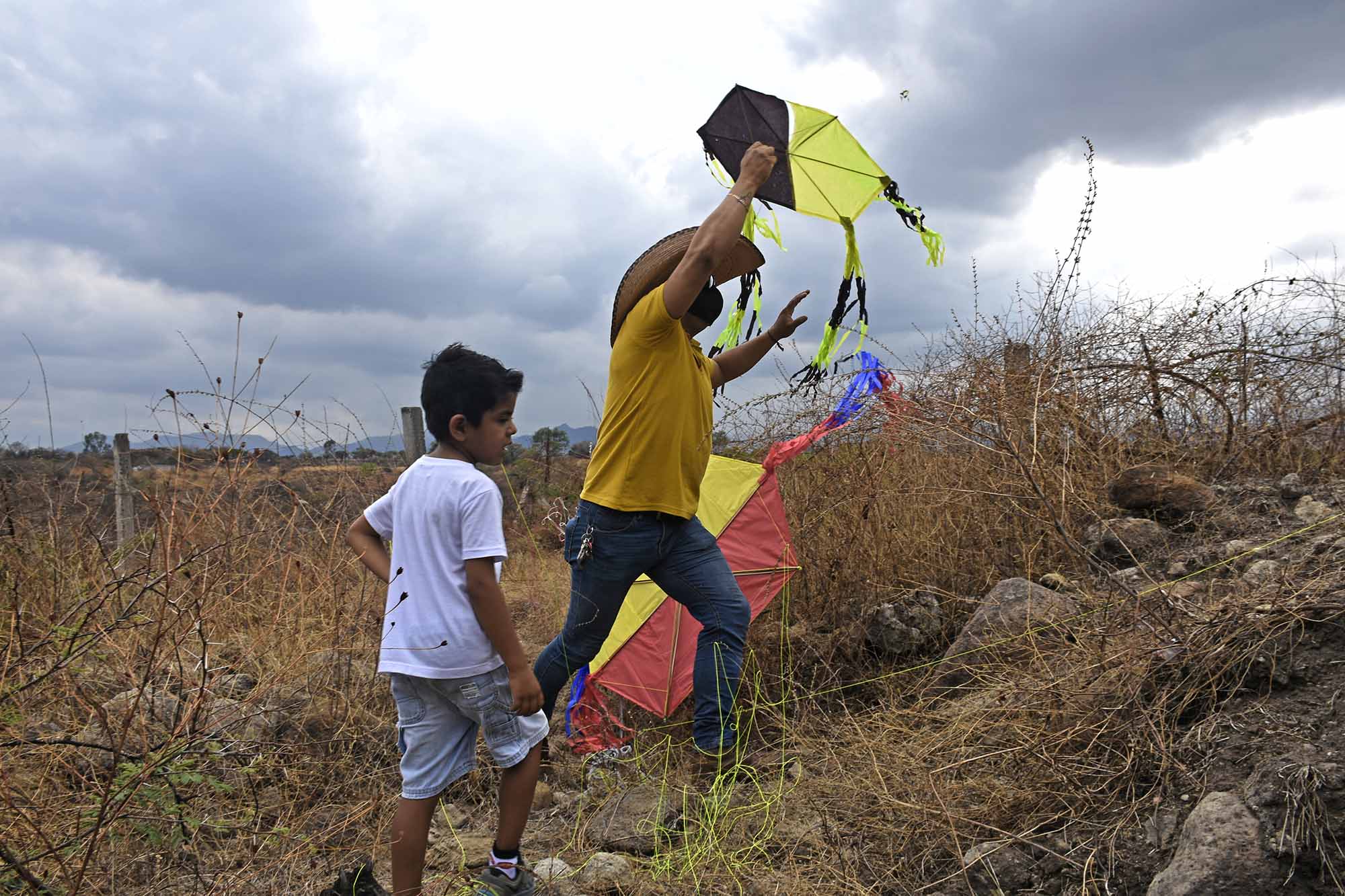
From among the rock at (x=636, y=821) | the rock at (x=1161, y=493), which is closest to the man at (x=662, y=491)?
the rock at (x=636, y=821)

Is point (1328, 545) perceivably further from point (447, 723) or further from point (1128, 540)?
point (447, 723)

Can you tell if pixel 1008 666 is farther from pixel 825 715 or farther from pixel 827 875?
pixel 827 875

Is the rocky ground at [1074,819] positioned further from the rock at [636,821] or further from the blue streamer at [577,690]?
the blue streamer at [577,690]

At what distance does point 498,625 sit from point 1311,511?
3.29 m

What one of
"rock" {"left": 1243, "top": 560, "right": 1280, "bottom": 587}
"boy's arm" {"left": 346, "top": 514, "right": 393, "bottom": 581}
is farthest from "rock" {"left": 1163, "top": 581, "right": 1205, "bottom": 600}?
"boy's arm" {"left": 346, "top": 514, "right": 393, "bottom": 581}

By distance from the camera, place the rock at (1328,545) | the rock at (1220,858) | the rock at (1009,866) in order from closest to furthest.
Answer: the rock at (1220,858), the rock at (1009,866), the rock at (1328,545)

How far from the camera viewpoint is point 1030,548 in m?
3.57

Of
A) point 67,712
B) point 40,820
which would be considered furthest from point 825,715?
point 67,712

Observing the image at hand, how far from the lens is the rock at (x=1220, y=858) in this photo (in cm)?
154

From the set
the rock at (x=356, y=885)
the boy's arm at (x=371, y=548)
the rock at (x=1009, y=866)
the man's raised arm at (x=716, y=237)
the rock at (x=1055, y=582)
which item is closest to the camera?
the rock at (x=1009, y=866)

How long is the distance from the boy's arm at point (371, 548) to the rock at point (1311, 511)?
3305mm

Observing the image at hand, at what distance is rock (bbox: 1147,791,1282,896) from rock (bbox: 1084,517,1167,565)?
1847 millimetres

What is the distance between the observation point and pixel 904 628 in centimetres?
335

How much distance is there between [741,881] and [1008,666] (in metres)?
1.15
